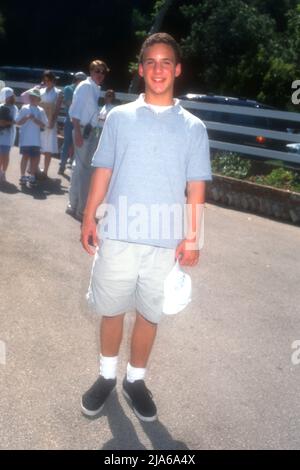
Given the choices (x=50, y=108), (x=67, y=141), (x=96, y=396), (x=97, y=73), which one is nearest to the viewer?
Answer: (x=96, y=396)

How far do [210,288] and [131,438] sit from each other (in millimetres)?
2841

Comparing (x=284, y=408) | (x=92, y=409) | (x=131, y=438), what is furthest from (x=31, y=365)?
(x=284, y=408)

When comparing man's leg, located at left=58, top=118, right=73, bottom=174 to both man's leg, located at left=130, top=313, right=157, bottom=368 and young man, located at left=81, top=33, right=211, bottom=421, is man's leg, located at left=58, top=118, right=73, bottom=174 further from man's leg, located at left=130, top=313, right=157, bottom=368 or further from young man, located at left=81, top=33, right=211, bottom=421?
man's leg, located at left=130, top=313, right=157, bottom=368

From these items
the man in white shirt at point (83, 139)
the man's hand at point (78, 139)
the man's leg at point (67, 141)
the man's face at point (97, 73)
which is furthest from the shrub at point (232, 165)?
the man's hand at point (78, 139)

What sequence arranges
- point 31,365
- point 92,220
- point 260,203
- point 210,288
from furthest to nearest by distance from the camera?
point 260,203
point 210,288
point 31,365
point 92,220

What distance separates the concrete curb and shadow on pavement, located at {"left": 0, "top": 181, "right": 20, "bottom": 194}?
296cm

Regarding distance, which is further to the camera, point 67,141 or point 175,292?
point 67,141

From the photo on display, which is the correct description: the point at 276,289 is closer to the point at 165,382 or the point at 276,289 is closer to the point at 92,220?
the point at 165,382

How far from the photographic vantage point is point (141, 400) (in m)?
3.83

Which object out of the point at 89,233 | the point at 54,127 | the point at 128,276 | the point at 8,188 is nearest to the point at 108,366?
the point at 128,276

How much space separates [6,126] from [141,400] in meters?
7.20

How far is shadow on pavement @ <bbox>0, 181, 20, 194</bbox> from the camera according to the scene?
10031 millimetres

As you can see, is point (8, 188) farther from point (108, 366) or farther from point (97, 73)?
point (108, 366)

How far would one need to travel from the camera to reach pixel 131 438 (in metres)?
3.60
